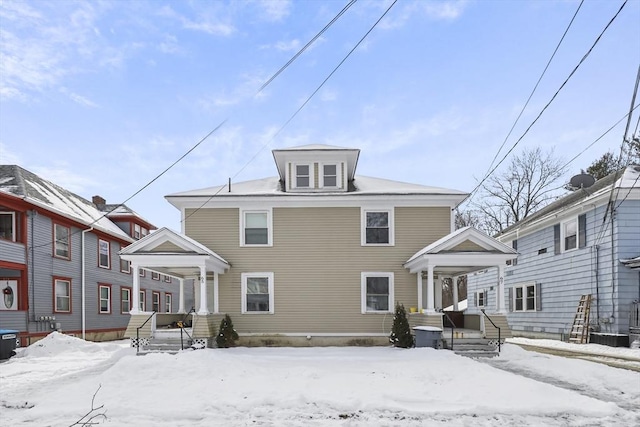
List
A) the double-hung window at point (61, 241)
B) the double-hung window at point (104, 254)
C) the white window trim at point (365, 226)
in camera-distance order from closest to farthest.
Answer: the white window trim at point (365, 226) → the double-hung window at point (61, 241) → the double-hung window at point (104, 254)

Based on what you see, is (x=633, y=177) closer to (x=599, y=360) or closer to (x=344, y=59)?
(x=599, y=360)

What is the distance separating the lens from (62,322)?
17.7 meters

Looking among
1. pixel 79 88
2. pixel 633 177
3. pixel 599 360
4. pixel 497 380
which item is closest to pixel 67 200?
pixel 79 88

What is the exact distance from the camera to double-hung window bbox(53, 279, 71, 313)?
58.2 feet

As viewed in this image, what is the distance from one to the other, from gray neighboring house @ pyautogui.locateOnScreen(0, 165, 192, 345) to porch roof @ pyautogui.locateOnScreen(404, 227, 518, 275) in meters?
9.78

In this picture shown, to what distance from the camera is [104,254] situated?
21828 millimetres

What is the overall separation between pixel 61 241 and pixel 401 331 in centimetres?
1458

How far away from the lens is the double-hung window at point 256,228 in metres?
15.5

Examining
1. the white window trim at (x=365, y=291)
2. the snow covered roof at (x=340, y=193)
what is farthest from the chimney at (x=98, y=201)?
the white window trim at (x=365, y=291)

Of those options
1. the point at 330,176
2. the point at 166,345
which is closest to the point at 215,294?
the point at 166,345

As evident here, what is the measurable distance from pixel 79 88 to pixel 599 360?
1492 cm

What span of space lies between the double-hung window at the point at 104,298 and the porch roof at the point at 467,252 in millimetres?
15873

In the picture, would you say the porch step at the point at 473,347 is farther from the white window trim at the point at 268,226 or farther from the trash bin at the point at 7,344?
the trash bin at the point at 7,344

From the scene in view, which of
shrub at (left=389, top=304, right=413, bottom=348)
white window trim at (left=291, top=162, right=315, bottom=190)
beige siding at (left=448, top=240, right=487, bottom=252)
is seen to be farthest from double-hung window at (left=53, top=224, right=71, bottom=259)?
beige siding at (left=448, top=240, right=487, bottom=252)
